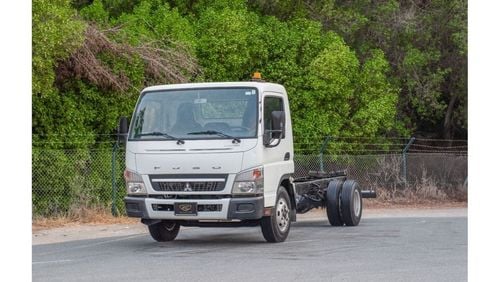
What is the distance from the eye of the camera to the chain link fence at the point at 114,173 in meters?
19.5

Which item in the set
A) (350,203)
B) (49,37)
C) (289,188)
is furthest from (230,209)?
(49,37)

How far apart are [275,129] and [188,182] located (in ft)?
5.13

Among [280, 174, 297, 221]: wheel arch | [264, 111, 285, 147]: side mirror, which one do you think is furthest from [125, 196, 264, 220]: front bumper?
[280, 174, 297, 221]: wheel arch

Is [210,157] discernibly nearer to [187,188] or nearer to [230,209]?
[187,188]

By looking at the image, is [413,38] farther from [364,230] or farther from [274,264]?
[274,264]

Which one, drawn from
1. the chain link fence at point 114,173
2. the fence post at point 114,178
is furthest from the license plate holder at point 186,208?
the fence post at point 114,178

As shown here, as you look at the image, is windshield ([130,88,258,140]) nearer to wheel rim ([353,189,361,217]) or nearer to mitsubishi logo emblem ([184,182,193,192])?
mitsubishi logo emblem ([184,182,193,192])

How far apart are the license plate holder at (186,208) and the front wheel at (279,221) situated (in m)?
1.27

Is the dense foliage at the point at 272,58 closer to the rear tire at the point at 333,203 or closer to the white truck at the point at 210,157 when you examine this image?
the white truck at the point at 210,157

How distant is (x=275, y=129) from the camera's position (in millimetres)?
13672

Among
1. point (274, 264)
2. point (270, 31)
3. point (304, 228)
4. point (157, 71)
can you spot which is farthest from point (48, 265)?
point (270, 31)

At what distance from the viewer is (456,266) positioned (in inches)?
449

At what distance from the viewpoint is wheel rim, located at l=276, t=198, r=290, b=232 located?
1426cm

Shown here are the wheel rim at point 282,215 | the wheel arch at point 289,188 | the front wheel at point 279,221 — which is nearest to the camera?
the front wheel at point 279,221
